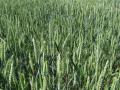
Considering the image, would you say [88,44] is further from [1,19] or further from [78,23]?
[1,19]

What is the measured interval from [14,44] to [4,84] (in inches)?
21.6

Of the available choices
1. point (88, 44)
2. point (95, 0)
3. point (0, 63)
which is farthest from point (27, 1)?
point (0, 63)

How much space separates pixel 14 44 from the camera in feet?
5.84

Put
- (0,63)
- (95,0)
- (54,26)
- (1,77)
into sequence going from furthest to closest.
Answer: (95,0), (54,26), (0,63), (1,77)

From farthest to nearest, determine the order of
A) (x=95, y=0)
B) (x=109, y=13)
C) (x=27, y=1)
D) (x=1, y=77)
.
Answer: (x=95, y=0) < (x=27, y=1) < (x=109, y=13) < (x=1, y=77)

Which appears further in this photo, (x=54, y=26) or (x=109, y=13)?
(x=109, y=13)

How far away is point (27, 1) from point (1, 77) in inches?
89.5

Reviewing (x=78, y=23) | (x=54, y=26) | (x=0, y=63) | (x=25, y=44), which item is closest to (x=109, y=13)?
(x=78, y=23)

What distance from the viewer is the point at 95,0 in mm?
3830

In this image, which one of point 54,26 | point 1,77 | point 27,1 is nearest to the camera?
point 1,77

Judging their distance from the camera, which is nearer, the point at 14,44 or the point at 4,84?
the point at 4,84

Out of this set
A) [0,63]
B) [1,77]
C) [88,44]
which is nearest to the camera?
[1,77]

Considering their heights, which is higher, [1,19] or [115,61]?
[1,19]

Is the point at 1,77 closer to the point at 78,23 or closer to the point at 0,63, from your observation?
the point at 0,63
